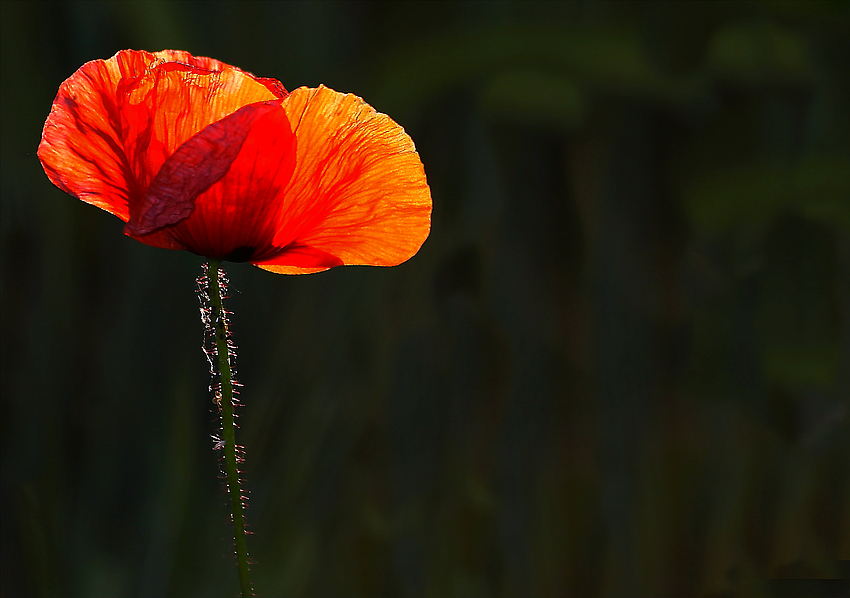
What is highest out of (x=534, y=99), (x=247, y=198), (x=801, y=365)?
(x=534, y=99)

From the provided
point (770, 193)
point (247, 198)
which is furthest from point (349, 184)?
point (770, 193)

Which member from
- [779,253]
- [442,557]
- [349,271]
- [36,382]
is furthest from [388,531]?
[779,253]

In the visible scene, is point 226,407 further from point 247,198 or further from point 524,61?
point 524,61

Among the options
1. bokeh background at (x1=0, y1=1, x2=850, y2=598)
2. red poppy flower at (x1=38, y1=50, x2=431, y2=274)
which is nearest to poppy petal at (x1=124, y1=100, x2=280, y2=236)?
red poppy flower at (x1=38, y1=50, x2=431, y2=274)

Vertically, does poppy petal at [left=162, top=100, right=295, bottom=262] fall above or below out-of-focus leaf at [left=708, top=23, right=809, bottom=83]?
below

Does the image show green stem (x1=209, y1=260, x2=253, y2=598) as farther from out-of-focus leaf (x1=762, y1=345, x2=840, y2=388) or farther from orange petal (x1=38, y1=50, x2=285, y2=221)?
out-of-focus leaf (x1=762, y1=345, x2=840, y2=388)

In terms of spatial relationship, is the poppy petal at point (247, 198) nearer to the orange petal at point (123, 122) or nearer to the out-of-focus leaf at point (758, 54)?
the orange petal at point (123, 122)

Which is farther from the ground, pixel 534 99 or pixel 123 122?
pixel 534 99
